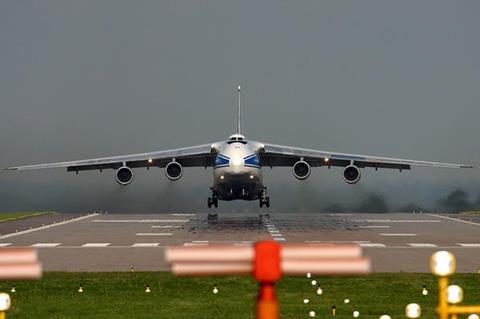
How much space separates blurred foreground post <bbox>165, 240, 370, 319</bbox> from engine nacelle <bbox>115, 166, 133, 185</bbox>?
43937 millimetres

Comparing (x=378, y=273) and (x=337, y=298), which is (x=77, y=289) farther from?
(x=378, y=273)

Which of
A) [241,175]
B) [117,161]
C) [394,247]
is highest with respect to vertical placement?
[117,161]

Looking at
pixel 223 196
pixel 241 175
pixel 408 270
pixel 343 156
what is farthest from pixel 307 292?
pixel 343 156

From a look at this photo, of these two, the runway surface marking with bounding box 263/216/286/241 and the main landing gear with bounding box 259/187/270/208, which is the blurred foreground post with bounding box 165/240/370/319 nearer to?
the runway surface marking with bounding box 263/216/286/241

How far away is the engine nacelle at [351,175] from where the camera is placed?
47.2 m

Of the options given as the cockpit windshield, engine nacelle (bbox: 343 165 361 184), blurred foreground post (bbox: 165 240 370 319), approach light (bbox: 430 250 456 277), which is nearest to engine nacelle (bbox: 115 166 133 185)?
the cockpit windshield

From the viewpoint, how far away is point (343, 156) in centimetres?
5172

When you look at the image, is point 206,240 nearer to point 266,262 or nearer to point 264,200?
point 264,200

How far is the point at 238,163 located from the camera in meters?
42.9

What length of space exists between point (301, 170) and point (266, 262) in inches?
1743

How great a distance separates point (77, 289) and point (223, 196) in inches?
1246

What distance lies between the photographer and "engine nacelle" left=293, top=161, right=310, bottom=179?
47812 mm

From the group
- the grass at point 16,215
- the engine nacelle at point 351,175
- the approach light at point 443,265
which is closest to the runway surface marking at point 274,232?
the engine nacelle at point 351,175

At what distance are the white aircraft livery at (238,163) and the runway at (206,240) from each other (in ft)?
9.33
